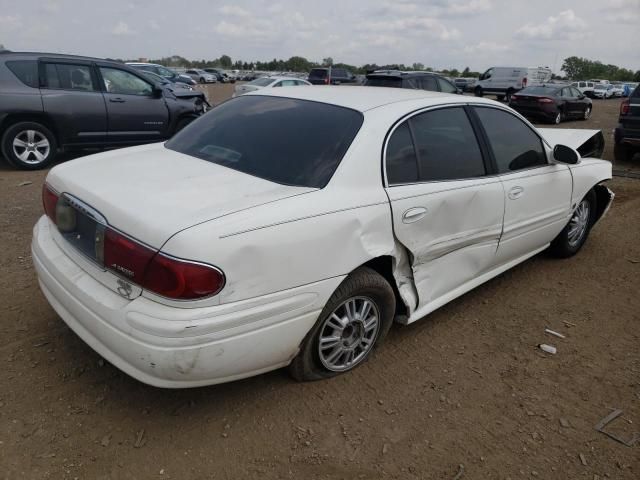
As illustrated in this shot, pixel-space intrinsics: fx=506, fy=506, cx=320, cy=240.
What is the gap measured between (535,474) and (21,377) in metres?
2.63

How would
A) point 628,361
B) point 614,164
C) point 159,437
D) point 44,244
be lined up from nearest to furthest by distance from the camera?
point 159,437
point 44,244
point 628,361
point 614,164

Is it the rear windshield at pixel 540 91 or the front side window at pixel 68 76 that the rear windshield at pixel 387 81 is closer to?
the rear windshield at pixel 540 91

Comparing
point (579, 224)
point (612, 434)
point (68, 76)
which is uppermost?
point (68, 76)

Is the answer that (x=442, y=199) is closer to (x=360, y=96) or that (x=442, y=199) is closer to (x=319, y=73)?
(x=360, y=96)

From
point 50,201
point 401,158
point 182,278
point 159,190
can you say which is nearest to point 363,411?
point 182,278

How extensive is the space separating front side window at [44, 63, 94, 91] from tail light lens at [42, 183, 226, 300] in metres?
6.48

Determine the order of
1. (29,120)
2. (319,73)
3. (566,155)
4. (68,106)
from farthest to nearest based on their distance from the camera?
(319,73)
(68,106)
(29,120)
(566,155)

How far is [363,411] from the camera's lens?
2.63 m

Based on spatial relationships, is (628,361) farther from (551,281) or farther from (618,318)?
(551,281)

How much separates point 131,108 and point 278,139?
6124 millimetres

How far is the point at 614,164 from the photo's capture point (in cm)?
980

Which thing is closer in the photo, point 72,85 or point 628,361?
point 628,361

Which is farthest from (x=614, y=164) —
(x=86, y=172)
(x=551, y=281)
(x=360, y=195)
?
(x=86, y=172)

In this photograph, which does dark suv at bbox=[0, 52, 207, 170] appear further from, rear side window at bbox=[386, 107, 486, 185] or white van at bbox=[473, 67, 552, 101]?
white van at bbox=[473, 67, 552, 101]
